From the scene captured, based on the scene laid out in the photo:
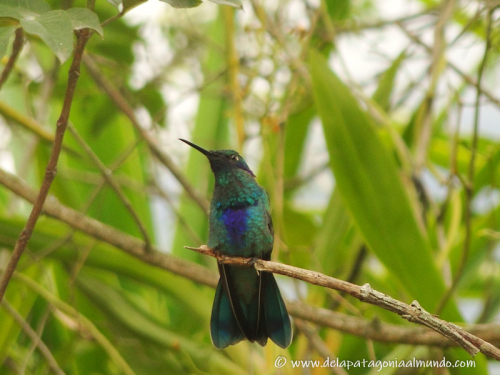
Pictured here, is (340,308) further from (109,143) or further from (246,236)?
(109,143)

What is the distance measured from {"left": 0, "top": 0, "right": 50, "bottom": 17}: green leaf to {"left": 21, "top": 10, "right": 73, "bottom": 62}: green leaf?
7 centimetres

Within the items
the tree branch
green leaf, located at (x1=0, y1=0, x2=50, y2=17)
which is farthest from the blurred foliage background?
the tree branch

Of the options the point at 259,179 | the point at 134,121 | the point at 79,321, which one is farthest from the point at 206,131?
the point at 79,321

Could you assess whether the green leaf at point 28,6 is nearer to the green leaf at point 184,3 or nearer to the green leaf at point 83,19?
the green leaf at point 83,19

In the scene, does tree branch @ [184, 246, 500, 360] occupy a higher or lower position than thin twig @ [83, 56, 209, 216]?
lower

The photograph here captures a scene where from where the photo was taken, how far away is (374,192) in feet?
6.18

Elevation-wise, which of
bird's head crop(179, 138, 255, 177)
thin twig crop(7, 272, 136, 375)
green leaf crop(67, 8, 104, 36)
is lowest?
thin twig crop(7, 272, 136, 375)

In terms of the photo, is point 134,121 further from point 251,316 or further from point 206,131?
point 206,131

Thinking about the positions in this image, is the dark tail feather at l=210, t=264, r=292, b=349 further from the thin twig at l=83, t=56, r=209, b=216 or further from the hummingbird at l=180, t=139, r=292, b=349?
the thin twig at l=83, t=56, r=209, b=216

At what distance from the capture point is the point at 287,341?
5.10 feet

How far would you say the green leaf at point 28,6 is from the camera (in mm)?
908

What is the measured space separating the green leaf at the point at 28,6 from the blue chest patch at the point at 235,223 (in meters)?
0.93

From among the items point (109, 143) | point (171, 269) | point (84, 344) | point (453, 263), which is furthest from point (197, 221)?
point (453, 263)

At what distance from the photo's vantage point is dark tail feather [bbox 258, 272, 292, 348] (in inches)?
61.9
